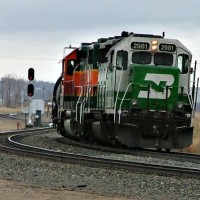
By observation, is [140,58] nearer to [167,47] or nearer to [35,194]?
[167,47]

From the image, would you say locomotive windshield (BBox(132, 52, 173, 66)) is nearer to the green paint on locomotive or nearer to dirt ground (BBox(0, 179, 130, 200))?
the green paint on locomotive

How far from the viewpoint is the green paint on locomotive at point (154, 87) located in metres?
17.7

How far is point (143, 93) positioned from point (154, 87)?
44 cm

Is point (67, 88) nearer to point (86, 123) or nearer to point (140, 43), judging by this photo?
point (86, 123)

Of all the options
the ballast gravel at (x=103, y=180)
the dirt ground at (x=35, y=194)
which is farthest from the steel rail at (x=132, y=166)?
the dirt ground at (x=35, y=194)

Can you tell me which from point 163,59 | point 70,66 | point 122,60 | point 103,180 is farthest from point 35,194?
point 70,66

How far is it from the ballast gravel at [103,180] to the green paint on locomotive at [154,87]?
Result: 5099 mm

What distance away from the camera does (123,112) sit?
1728 centimetres

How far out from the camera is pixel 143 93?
58.1 feet

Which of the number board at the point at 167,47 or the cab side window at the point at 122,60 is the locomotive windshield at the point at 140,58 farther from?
the number board at the point at 167,47

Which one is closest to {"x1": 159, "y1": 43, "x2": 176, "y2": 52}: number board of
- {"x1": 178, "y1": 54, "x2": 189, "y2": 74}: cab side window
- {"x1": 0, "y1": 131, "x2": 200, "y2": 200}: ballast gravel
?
{"x1": 178, "y1": 54, "x2": 189, "y2": 74}: cab side window

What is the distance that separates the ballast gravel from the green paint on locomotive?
5.10m

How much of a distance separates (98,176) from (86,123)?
372 inches

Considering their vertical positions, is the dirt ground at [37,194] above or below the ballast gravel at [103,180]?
above
